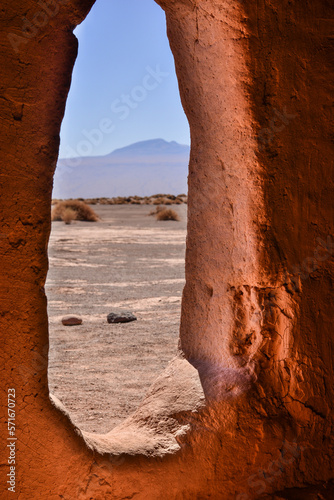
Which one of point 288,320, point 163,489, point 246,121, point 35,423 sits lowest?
point 163,489

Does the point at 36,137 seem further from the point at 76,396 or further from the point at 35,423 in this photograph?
the point at 76,396

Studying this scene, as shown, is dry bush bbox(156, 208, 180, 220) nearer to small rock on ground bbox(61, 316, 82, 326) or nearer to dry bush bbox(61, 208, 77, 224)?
dry bush bbox(61, 208, 77, 224)

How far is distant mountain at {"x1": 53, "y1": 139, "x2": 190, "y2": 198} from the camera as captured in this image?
119 meters

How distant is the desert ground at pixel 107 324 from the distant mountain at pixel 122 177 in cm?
9126

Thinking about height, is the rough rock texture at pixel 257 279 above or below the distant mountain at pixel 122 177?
below

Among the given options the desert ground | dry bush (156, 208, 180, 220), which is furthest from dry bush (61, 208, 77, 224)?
the desert ground

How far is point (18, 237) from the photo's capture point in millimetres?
2266

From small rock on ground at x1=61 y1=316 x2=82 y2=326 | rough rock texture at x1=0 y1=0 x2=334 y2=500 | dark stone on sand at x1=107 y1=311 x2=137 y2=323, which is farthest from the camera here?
dark stone on sand at x1=107 y1=311 x2=137 y2=323

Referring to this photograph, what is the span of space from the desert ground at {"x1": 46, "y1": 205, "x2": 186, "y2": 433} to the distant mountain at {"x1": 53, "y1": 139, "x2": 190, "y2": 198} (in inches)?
3593

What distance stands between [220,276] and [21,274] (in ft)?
3.76

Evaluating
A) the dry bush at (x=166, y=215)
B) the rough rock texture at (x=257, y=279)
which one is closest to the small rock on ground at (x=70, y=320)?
the rough rock texture at (x=257, y=279)

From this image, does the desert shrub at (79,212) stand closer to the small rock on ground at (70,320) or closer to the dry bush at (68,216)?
the dry bush at (68,216)

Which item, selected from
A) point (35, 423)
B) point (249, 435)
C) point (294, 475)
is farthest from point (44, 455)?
point (294, 475)

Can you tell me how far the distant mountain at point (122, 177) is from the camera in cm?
11931
